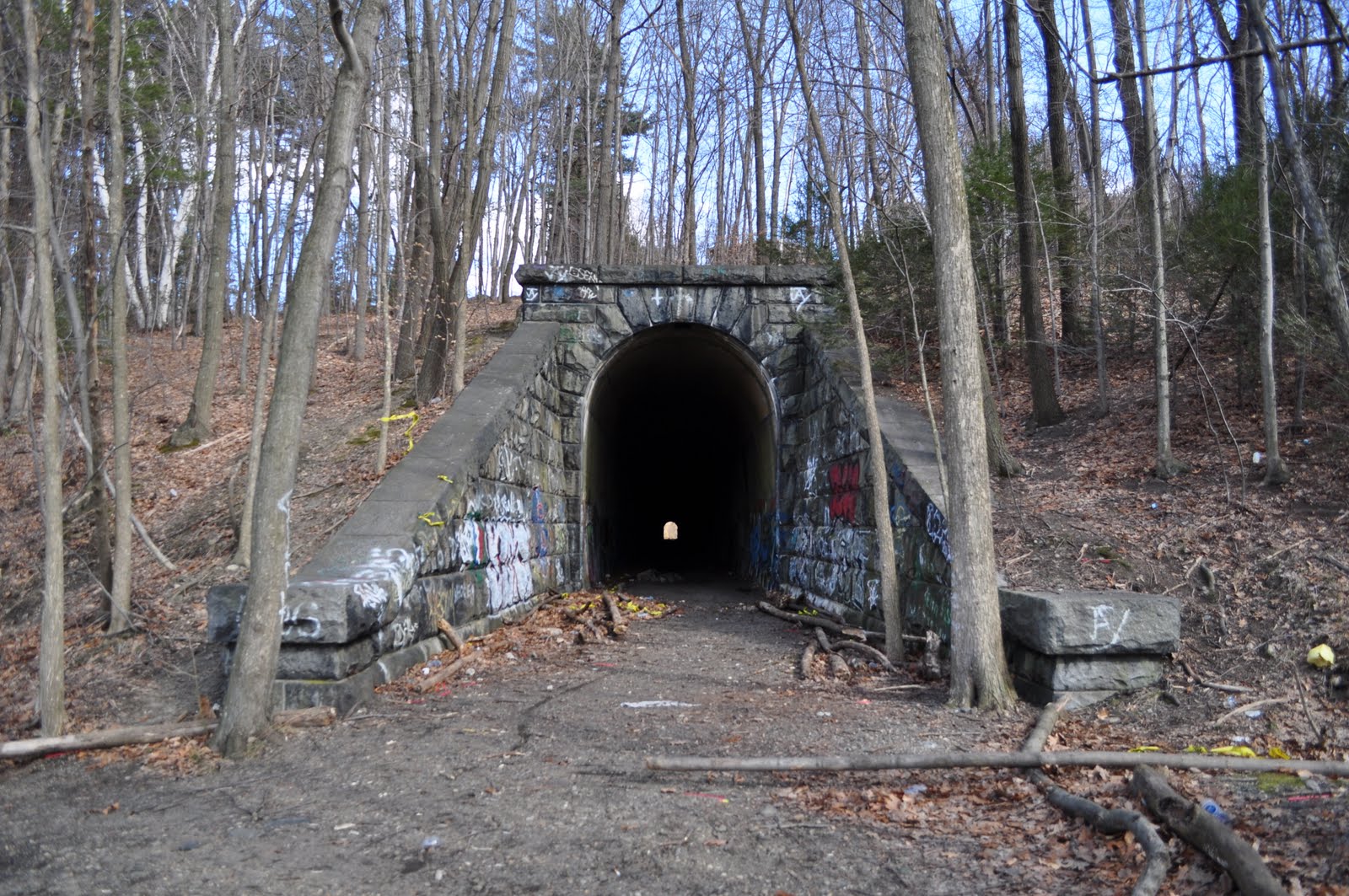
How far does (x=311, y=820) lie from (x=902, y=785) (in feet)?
9.22

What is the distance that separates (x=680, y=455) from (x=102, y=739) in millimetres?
18995

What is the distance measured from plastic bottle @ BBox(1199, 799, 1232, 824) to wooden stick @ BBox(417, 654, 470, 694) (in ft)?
16.2

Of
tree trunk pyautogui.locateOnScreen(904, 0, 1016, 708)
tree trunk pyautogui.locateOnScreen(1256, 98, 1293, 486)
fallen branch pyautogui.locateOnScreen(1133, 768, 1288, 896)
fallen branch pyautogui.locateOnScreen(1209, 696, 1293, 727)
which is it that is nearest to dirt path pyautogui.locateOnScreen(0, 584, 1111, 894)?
tree trunk pyautogui.locateOnScreen(904, 0, 1016, 708)

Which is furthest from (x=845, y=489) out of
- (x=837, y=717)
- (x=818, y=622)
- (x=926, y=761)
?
(x=926, y=761)

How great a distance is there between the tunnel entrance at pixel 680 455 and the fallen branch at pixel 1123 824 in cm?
870

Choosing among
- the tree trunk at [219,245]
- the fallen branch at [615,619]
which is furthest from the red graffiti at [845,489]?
the tree trunk at [219,245]

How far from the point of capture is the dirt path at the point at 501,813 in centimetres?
371

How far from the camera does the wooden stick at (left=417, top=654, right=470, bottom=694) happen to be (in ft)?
22.4

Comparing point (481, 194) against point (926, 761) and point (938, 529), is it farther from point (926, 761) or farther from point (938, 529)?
point (926, 761)

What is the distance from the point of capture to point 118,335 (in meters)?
7.91

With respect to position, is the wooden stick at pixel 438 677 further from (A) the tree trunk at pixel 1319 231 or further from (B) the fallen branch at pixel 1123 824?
(A) the tree trunk at pixel 1319 231

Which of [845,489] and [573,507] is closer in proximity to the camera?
[845,489]

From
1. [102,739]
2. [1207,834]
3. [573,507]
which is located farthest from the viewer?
[573,507]

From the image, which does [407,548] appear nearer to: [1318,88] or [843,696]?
[843,696]
